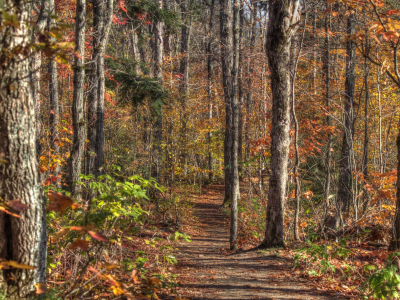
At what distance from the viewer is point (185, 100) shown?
14.2m

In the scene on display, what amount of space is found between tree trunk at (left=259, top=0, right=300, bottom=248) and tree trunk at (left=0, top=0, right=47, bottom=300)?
17.1 ft

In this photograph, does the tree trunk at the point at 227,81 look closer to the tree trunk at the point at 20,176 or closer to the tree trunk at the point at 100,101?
the tree trunk at the point at 100,101

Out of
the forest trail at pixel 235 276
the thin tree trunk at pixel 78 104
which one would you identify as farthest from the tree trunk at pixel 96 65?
the forest trail at pixel 235 276

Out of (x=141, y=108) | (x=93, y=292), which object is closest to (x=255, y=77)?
(x=141, y=108)

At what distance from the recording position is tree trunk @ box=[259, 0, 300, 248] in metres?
6.98

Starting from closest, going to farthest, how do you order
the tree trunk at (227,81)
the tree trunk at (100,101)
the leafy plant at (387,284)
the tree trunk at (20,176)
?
1. the tree trunk at (20,176)
2. the leafy plant at (387,284)
3. the tree trunk at (100,101)
4. the tree trunk at (227,81)

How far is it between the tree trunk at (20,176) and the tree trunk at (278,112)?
5.21 metres

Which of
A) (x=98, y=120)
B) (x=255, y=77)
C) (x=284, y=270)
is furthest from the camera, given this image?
(x=255, y=77)

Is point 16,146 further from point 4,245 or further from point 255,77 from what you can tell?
point 255,77

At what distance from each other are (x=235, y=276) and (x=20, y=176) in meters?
4.16

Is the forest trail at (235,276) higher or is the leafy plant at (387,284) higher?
the leafy plant at (387,284)

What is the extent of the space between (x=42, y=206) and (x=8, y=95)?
104 centimetres

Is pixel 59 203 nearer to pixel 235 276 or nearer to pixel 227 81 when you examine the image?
pixel 235 276

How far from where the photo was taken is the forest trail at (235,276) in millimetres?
4754
